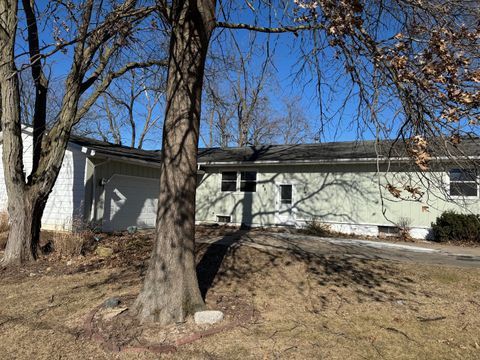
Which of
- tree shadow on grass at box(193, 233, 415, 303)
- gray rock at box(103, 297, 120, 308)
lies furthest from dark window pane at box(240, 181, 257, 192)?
gray rock at box(103, 297, 120, 308)

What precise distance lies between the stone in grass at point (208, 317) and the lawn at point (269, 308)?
0.21 metres

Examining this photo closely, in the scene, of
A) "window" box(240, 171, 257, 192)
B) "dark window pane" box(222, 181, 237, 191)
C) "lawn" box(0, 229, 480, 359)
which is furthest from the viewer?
"dark window pane" box(222, 181, 237, 191)

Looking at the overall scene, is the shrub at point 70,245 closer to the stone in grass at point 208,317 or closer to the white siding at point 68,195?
the white siding at point 68,195

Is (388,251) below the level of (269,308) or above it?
above

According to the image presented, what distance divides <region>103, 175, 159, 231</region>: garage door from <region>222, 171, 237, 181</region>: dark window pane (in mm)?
3173

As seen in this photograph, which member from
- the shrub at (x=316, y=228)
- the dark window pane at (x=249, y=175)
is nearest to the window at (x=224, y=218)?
the dark window pane at (x=249, y=175)

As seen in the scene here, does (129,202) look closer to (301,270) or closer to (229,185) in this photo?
(229,185)

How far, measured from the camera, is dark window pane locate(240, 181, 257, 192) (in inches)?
654

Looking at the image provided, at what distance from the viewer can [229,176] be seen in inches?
681

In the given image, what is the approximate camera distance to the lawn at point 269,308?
4.19m

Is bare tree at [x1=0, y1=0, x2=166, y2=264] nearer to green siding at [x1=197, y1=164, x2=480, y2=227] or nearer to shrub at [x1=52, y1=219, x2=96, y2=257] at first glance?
shrub at [x1=52, y1=219, x2=96, y2=257]

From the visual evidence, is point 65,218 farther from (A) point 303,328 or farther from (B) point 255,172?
(A) point 303,328

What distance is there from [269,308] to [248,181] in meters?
11.3

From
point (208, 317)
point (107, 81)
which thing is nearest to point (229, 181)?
point (107, 81)
